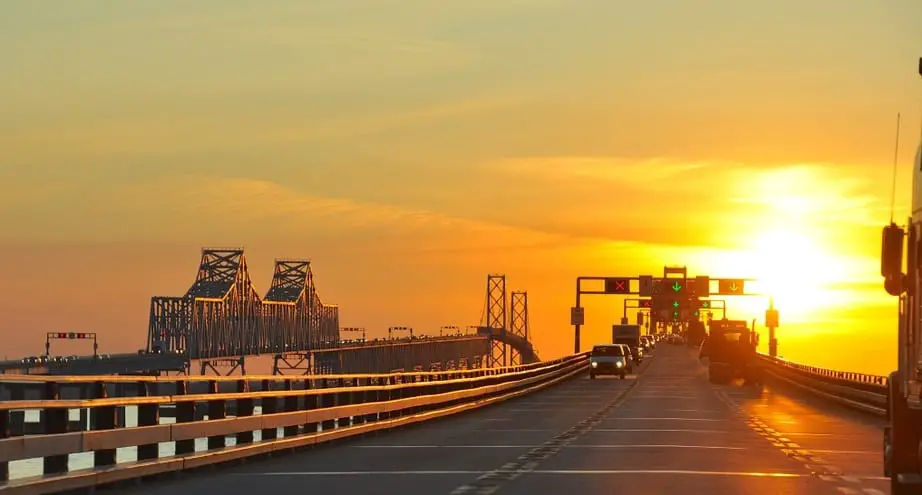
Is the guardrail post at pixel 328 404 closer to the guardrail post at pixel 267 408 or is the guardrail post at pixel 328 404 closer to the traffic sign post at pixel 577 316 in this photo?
the guardrail post at pixel 267 408

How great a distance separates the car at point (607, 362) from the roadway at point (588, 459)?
43.8m

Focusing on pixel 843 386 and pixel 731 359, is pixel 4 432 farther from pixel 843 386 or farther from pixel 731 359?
pixel 731 359

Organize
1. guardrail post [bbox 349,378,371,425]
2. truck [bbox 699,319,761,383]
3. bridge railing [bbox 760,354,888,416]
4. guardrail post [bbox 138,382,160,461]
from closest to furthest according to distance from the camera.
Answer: guardrail post [bbox 138,382,160,461] → guardrail post [bbox 349,378,371,425] → bridge railing [bbox 760,354,888,416] → truck [bbox 699,319,761,383]

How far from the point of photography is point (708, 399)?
53.4m

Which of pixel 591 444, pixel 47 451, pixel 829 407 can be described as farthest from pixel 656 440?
pixel 829 407

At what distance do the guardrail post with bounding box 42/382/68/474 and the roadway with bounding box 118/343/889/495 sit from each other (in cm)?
154

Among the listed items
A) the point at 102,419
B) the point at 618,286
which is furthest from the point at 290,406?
the point at 618,286

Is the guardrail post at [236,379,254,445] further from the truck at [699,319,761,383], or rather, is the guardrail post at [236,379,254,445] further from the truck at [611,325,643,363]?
the truck at [611,325,643,363]

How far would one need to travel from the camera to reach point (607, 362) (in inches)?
3381

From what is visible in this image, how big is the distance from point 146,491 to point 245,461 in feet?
16.2

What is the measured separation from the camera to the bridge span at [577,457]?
1759 centimetres

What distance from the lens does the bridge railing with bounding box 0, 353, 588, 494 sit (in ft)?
47.9

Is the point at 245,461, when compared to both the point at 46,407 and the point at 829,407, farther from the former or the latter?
the point at 829,407

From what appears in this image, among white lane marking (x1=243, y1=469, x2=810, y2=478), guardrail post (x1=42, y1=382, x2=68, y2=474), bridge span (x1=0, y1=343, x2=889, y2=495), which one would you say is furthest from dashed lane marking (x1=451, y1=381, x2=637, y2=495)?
guardrail post (x1=42, y1=382, x2=68, y2=474)
